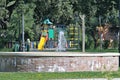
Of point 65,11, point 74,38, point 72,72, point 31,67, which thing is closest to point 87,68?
point 72,72

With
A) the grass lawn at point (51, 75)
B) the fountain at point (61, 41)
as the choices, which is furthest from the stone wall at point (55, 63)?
the fountain at point (61, 41)

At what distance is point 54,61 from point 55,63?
0.12 m

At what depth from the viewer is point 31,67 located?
56.3 feet

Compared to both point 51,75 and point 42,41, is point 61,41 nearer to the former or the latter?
point 42,41

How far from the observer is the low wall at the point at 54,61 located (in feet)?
55.5

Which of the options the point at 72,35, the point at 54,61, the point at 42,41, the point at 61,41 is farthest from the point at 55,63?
the point at 72,35

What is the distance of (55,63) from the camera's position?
1703cm

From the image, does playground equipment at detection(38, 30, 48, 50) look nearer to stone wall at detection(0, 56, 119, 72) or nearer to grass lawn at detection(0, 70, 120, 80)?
stone wall at detection(0, 56, 119, 72)

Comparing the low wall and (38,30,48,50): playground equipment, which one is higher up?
the low wall

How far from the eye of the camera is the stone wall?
17.0 m

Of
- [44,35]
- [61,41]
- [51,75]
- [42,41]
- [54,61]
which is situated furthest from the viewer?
[61,41]

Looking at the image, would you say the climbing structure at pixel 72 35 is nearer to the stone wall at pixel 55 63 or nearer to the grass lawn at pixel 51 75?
the stone wall at pixel 55 63

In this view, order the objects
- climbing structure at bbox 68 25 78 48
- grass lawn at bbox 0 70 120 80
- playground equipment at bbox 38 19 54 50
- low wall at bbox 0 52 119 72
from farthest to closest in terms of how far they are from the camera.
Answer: climbing structure at bbox 68 25 78 48, playground equipment at bbox 38 19 54 50, low wall at bbox 0 52 119 72, grass lawn at bbox 0 70 120 80

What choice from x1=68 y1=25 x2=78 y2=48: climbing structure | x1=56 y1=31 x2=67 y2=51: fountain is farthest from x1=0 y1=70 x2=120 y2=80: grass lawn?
x1=68 y1=25 x2=78 y2=48: climbing structure
